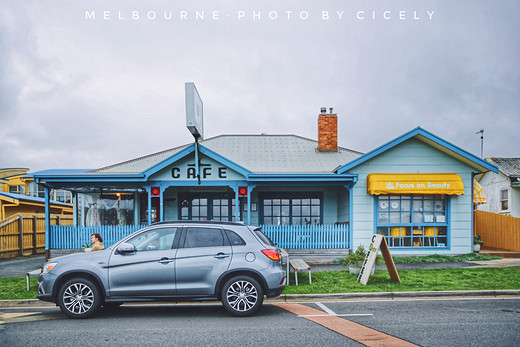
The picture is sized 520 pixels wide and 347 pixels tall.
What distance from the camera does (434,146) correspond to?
1507cm

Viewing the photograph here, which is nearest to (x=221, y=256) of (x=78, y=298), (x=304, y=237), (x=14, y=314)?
(x=78, y=298)

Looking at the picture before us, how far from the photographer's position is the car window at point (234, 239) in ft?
24.4

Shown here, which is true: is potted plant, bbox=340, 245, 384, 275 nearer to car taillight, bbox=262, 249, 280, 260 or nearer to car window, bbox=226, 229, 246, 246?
car taillight, bbox=262, 249, 280, 260

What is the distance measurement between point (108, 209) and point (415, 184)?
12.4 metres

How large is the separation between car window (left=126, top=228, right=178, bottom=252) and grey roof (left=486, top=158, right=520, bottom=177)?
21602mm

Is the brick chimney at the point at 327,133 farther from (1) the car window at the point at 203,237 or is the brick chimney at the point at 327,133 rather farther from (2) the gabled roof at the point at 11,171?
(2) the gabled roof at the point at 11,171

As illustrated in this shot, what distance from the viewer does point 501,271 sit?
11906 mm

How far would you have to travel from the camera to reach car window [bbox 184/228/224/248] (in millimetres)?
7441

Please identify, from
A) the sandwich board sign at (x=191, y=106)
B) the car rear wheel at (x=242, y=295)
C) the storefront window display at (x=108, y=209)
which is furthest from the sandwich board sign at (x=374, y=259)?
the storefront window display at (x=108, y=209)

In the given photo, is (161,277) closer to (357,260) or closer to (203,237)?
(203,237)

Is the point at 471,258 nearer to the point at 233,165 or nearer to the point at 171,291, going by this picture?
the point at 233,165

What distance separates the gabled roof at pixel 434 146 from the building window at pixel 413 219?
1.54 m

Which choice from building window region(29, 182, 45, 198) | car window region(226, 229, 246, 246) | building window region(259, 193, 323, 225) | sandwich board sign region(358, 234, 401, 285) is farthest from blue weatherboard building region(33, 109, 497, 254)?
building window region(29, 182, 45, 198)

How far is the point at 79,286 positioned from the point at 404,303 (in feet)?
20.3
